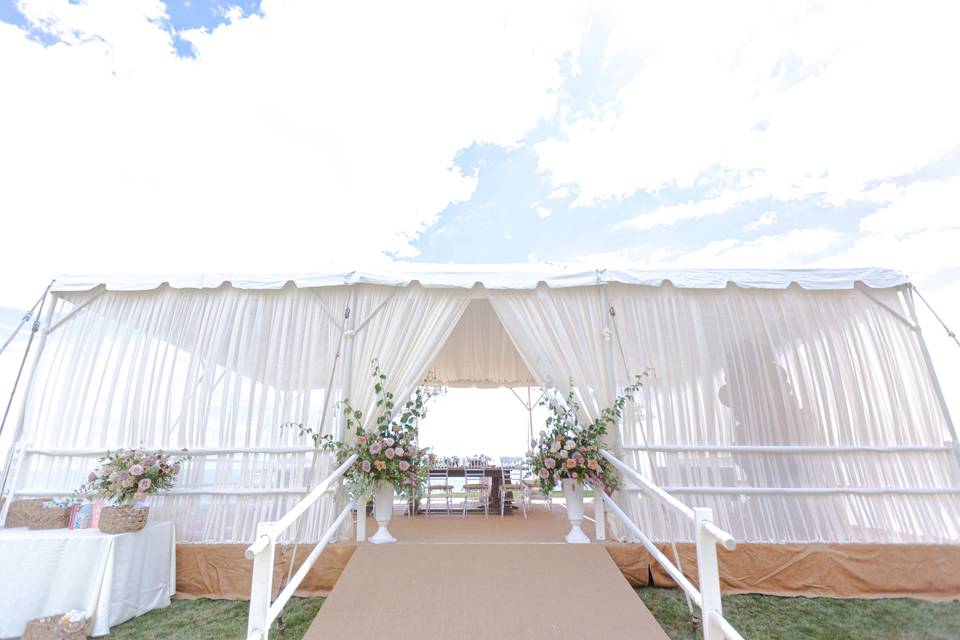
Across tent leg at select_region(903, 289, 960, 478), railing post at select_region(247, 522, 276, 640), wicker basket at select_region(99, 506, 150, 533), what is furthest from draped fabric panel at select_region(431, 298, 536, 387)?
tent leg at select_region(903, 289, 960, 478)

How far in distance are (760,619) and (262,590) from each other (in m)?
3.47

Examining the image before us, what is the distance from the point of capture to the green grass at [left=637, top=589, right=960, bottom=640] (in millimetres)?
2922

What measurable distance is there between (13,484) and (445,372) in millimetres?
6156

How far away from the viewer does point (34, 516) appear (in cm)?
337

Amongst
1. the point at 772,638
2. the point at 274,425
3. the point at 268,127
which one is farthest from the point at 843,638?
the point at 268,127

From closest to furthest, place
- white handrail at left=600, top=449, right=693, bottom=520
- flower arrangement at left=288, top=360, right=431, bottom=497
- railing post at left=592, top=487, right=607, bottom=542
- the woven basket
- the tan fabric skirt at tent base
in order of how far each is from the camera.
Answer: white handrail at left=600, top=449, right=693, bottom=520
the woven basket
the tan fabric skirt at tent base
flower arrangement at left=288, top=360, right=431, bottom=497
railing post at left=592, top=487, right=607, bottom=542

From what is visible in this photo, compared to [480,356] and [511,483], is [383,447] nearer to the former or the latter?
[480,356]

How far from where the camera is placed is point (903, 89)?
16.9 feet

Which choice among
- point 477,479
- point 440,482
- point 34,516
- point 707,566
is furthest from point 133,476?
point 477,479

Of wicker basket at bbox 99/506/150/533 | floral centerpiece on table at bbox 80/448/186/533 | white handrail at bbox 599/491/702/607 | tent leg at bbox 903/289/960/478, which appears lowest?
white handrail at bbox 599/491/702/607

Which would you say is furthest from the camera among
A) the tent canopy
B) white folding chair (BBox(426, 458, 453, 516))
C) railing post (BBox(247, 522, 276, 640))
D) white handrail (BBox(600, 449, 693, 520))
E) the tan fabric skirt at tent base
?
white folding chair (BBox(426, 458, 453, 516))

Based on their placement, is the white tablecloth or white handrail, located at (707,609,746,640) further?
the white tablecloth

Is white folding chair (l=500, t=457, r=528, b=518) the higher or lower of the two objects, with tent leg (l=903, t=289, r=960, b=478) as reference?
lower

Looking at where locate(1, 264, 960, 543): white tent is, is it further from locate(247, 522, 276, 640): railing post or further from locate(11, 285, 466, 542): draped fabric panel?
locate(247, 522, 276, 640): railing post
